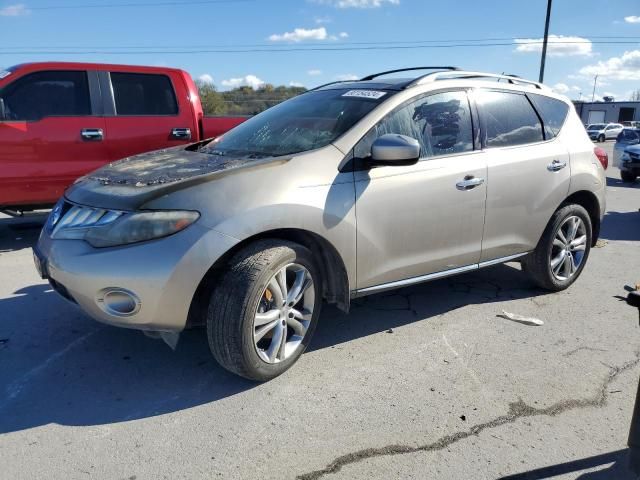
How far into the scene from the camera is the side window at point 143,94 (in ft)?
20.5

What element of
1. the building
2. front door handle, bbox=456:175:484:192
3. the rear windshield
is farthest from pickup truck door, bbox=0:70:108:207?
the building

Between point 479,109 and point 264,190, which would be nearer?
point 264,190

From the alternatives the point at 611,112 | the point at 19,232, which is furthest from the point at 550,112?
the point at 611,112

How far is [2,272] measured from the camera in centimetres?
496

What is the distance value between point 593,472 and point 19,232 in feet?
22.1

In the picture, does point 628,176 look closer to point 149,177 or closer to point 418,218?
point 418,218

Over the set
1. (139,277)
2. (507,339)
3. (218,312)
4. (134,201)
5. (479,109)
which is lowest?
(507,339)

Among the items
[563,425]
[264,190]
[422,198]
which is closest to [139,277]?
[264,190]

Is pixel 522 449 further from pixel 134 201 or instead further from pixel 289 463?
pixel 134 201

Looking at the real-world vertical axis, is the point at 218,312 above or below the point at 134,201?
below

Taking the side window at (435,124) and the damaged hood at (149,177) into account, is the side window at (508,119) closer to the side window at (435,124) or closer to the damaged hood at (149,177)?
the side window at (435,124)

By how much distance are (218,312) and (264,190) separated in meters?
0.70

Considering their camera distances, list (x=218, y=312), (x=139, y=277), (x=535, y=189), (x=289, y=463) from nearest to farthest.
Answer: (x=289, y=463) < (x=139, y=277) < (x=218, y=312) < (x=535, y=189)

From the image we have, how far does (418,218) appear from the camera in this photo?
3426mm
